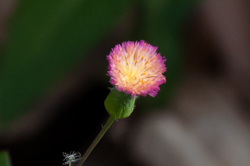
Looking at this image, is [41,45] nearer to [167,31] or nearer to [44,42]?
[44,42]

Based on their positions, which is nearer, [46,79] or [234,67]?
[46,79]

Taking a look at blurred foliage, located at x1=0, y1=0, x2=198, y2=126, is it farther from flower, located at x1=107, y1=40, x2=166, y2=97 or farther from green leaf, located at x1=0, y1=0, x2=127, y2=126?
flower, located at x1=107, y1=40, x2=166, y2=97

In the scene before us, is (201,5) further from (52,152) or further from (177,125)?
(52,152)

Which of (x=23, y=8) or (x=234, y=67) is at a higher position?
(x=234, y=67)

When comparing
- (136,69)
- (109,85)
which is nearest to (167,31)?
(109,85)

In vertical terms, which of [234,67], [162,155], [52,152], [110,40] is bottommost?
[52,152]

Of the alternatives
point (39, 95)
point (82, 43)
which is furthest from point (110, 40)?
point (39, 95)

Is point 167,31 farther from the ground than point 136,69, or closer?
farther from the ground
